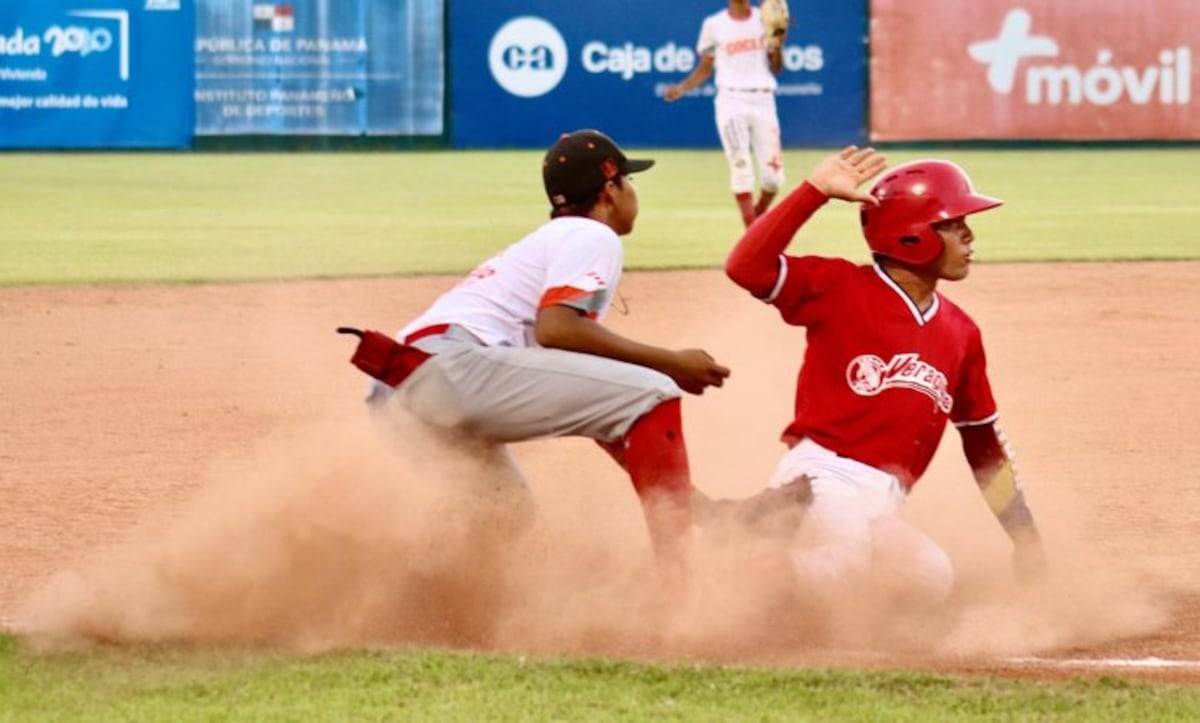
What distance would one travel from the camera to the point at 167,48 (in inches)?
994

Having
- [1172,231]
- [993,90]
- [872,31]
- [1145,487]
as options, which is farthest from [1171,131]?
[1145,487]

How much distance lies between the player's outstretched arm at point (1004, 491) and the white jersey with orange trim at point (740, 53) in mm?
11310

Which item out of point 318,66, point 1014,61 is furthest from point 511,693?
point 1014,61

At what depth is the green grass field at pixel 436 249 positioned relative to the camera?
163 inches

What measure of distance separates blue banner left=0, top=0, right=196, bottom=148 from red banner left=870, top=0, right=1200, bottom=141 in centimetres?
832

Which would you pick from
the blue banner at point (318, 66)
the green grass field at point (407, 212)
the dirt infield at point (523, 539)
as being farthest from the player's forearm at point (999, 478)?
the blue banner at point (318, 66)

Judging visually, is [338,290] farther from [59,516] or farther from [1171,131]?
[1171,131]

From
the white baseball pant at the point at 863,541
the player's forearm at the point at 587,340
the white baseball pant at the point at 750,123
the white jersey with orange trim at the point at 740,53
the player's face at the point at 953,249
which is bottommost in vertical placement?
the white baseball pant at the point at 863,541

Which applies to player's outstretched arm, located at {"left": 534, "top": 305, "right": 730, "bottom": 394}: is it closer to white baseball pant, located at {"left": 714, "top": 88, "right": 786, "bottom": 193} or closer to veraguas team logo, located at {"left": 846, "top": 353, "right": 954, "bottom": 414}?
veraguas team logo, located at {"left": 846, "top": 353, "right": 954, "bottom": 414}

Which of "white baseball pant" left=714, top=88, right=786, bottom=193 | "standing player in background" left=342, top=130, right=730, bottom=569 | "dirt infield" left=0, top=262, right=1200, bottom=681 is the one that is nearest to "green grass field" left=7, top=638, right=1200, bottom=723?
"dirt infield" left=0, top=262, right=1200, bottom=681

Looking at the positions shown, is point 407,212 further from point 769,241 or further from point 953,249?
point 769,241

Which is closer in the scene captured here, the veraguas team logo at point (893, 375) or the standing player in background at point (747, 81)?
the veraguas team logo at point (893, 375)

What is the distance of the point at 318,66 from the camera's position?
25.5 meters

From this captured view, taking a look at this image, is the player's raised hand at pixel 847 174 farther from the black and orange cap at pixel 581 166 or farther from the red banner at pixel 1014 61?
the red banner at pixel 1014 61
